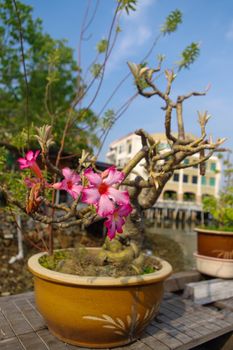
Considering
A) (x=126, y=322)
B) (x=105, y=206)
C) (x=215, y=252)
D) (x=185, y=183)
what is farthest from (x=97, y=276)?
(x=185, y=183)

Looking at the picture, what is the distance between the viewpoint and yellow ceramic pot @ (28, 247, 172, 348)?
5.77ft

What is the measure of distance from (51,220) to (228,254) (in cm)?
283

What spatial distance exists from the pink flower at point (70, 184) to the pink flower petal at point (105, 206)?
212 millimetres

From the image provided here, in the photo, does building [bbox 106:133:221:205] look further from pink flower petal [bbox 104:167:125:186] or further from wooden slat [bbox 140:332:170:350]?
pink flower petal [bbox 104:167:125:186]

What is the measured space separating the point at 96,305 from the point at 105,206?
0.86 metres

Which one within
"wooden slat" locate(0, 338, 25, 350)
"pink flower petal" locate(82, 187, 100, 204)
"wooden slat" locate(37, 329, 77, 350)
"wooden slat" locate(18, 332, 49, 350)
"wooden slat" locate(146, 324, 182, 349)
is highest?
"pink flower petal" locate(82, 187, 100, 204)

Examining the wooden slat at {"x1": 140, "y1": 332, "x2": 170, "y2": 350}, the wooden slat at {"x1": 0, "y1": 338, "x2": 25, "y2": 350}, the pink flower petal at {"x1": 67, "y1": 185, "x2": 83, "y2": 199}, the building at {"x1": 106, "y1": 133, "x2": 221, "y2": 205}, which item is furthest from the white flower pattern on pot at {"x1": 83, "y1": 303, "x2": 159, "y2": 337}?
the building at {"x1": 106, "y1": 133, "x2": 221, "y2": 205}

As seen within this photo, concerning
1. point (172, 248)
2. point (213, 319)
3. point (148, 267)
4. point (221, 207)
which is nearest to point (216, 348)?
point (213, 319)

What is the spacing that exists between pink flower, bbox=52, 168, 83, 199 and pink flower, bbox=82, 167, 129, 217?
15cm

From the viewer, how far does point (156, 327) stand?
7.31 ft

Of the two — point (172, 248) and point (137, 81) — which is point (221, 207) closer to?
point (137, 81)

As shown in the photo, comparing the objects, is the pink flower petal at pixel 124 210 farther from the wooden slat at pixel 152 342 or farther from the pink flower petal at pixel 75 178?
the wooden slat at pixel 152 342

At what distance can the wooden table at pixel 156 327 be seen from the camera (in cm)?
192

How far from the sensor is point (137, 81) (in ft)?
6.42
